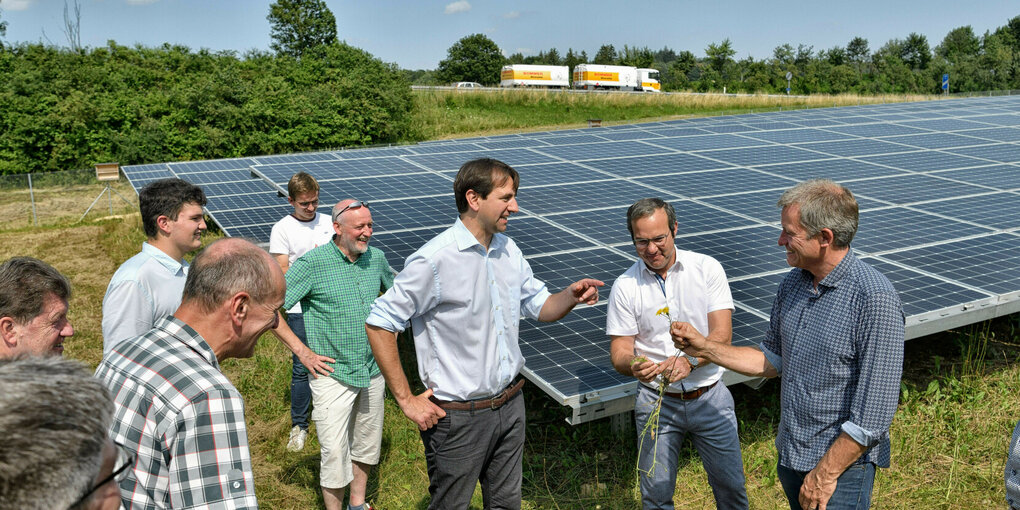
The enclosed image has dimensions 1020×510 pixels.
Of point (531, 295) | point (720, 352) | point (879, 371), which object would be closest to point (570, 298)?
point (531, 295)

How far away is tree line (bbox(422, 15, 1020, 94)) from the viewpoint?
60469 mm

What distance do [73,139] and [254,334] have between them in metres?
31.7

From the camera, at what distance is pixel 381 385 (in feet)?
17.1

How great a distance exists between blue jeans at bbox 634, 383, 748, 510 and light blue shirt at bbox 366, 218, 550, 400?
0.96m

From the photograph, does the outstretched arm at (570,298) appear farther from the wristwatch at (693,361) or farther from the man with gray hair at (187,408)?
the man with gray hair at (187,408)

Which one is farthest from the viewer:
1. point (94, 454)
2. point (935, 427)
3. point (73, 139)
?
point (73, 139)

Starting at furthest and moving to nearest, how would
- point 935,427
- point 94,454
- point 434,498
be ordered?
point 935,427
point 434,498
point 94,454

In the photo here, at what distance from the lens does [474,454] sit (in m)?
3.84

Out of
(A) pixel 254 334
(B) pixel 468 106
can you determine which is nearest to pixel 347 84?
(B) pixel 468 106

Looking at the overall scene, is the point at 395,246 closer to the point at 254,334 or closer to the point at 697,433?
the point at 697,433

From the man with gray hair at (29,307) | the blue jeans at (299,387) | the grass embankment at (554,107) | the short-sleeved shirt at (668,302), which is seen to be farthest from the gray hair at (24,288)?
the grass embankment at (554,107)

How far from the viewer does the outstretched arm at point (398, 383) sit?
146 inches

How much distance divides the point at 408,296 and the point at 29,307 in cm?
169

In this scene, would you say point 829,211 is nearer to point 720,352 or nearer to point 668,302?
point 720,352
